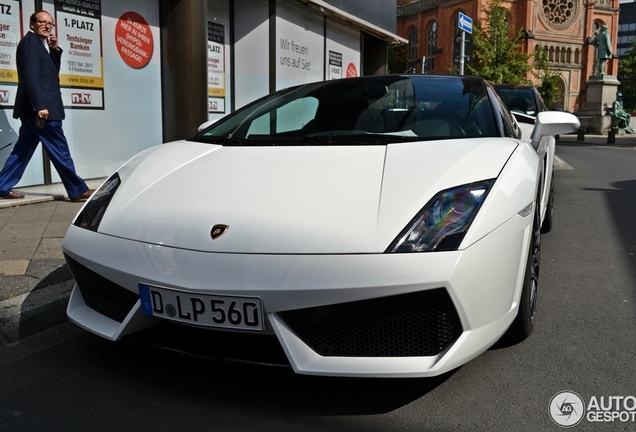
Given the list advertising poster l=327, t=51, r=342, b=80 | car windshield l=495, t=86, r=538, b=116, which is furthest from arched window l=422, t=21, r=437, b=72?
car windshield l=495, t=86, r=538, b=116

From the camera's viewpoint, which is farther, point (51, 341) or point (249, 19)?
point (249, 19)

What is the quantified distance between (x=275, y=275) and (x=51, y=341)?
1.51 meters

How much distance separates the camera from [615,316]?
3.43m

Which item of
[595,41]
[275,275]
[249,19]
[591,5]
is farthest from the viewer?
[591,5]

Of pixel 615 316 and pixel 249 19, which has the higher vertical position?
pixel 249 19

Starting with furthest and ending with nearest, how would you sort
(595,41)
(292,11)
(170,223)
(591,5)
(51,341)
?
1. (591,5)
2. (595,41)
3. (292,11)
4. (51,341)
5. (170,223)

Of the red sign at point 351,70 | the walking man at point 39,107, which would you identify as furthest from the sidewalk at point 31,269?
the red sign at point 351,70

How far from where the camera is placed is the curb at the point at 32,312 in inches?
120

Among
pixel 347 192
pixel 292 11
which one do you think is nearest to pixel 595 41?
pixel 292 11

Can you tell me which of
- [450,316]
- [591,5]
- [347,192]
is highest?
[591,5]

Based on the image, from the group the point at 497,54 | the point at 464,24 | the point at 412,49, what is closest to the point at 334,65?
the point at 464,24

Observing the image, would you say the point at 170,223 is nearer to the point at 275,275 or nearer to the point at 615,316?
the point at 275,275

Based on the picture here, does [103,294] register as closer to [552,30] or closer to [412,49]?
[552,30]

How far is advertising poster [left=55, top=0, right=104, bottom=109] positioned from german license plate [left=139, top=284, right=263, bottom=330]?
19.9 ft
